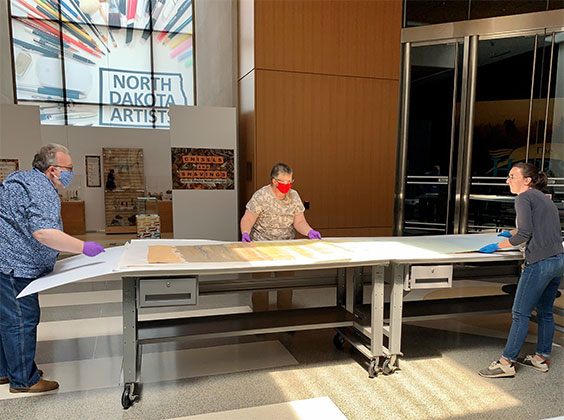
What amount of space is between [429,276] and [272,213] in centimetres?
143

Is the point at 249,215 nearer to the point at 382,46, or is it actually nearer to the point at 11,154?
the point at 382,46

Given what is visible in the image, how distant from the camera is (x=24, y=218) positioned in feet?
7.97

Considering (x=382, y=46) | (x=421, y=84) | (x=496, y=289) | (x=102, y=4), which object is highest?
(x=102, y=4)

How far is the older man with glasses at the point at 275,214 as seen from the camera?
3.57 metres

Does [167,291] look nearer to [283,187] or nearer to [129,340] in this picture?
[129,340]

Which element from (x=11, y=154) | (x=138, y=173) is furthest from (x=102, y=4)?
(x=11, y=154)

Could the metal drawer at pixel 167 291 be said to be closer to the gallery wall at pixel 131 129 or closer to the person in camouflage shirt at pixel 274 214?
the person in camouflage shirt at pixel 274 214

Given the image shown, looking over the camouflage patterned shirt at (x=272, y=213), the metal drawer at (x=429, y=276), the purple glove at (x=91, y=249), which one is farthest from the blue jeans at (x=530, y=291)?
the purple glove at (x=91, y=249)

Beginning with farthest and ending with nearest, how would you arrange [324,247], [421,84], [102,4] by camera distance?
[102,4]
[421,84]
[324,247]

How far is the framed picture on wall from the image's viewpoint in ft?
28.1

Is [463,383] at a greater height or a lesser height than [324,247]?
lesser

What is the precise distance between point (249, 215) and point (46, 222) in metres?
1.64

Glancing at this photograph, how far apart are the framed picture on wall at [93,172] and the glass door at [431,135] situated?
20.3ft

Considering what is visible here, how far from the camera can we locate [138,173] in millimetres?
8766
